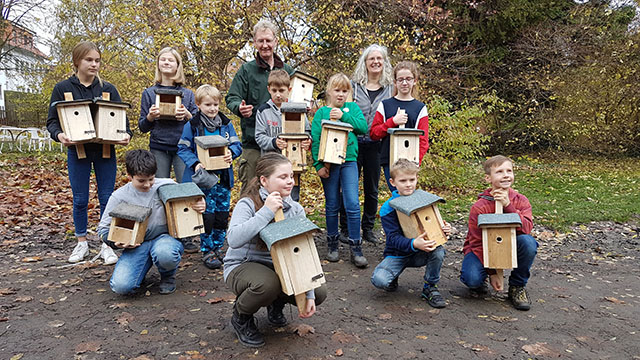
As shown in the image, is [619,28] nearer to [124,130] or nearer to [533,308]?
[533,308]

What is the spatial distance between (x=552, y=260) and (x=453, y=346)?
2790 mm

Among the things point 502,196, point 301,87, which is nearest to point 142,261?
point 301,87

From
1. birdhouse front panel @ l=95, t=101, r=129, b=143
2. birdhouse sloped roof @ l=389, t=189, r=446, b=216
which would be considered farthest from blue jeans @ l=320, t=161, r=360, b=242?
birdhouse front panel @ l=95, t=101, r=129, b=143

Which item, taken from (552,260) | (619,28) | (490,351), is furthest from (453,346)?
(619,28)

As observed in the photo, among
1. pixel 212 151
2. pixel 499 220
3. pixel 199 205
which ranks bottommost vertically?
pixel 499 220

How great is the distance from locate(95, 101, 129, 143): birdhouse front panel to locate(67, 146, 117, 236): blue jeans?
24 cm

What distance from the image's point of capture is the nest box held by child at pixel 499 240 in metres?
3.62

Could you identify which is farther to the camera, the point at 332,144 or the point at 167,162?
the point at 167,162

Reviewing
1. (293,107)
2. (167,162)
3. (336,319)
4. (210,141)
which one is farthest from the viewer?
(167,162)

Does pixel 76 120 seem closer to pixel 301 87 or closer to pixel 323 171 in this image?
pixel 301 87

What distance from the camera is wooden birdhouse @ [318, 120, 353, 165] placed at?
4.49m

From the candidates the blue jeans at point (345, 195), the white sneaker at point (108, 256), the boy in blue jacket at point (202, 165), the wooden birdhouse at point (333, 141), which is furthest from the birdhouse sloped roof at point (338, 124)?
the white sneaker at point (108, 256)

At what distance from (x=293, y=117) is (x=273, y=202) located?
170cm

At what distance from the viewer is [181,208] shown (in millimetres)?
3900
